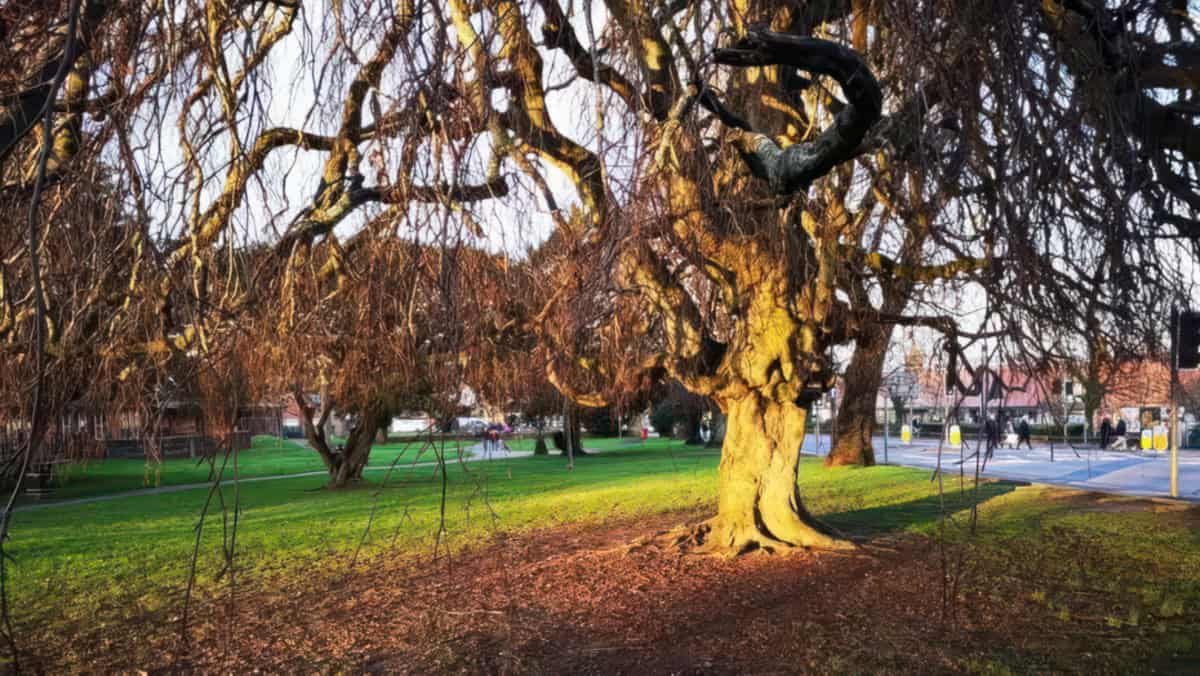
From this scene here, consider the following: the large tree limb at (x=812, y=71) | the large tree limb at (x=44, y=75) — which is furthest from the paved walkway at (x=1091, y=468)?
the large tree limb at (x=44, y=75)

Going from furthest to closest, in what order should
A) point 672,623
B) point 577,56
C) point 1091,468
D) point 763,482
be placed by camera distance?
point 1091,468, point 763,482, point 672,623, point 577,56

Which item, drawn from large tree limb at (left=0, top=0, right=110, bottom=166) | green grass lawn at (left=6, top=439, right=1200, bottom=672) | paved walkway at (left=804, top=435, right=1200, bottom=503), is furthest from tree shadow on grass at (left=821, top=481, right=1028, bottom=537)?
large tree limb at (left=0, top=0, right=110, bottom=166)

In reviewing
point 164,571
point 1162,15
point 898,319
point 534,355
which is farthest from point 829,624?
point 164,571

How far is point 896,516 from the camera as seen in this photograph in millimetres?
13938

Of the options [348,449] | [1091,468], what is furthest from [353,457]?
[1091,468]

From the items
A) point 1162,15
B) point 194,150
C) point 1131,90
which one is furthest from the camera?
point 1162,15

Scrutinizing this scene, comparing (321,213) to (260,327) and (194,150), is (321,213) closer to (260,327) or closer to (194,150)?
(260,327)

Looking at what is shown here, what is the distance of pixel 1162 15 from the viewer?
17.6 feet

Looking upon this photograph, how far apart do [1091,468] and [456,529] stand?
18.4m

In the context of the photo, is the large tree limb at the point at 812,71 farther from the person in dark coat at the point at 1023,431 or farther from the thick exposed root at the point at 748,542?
the person in dark coat at the point at 1023,431

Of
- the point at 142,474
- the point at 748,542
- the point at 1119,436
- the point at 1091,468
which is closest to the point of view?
the point at 748,542

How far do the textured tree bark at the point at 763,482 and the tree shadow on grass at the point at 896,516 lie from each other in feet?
5.92

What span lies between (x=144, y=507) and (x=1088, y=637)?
18488 mm

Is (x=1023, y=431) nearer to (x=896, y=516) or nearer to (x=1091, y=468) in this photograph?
(x=1091, y=468)
